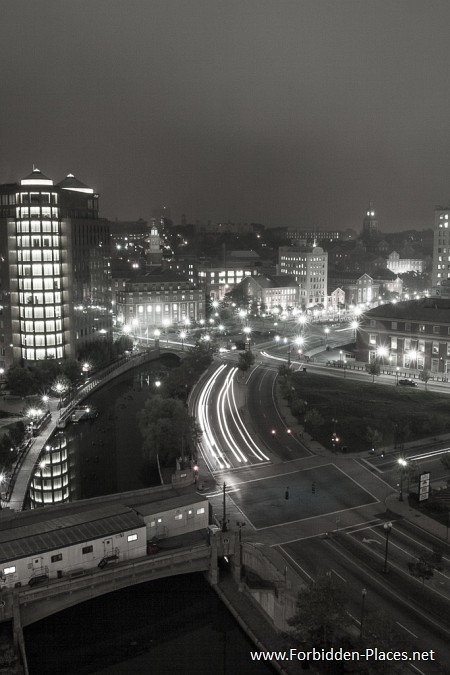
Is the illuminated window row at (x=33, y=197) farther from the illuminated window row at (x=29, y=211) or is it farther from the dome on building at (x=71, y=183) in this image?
the dome on building at (x=71, y=183)

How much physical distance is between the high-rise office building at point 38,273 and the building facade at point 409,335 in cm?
3909

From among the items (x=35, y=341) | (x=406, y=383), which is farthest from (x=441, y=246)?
(x=35, y=341)

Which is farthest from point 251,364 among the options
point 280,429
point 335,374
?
point 280,429

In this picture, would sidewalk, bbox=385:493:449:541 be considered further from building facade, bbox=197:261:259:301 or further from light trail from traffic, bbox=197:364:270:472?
building facade, bbox=197:261:259:301

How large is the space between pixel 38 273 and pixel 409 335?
156 ft

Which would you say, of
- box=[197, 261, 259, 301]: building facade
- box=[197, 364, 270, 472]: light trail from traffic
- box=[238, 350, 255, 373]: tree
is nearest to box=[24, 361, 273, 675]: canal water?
box=[197, 364, 270, 472]: light trail from traffic

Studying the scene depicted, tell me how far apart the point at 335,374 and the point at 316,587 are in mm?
50704

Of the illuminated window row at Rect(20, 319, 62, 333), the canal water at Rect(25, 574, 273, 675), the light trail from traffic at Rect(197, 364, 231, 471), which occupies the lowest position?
the canal water at Rect(25, 574, 273, 675)

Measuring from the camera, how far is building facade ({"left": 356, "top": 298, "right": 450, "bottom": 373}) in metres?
73.0

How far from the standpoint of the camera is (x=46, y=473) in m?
50.0

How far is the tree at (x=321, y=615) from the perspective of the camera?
78.8 feet

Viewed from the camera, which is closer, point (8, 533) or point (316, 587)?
point (316, 587)

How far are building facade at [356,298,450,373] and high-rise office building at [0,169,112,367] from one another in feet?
128

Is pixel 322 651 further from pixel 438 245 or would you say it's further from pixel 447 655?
pixel 438 245
